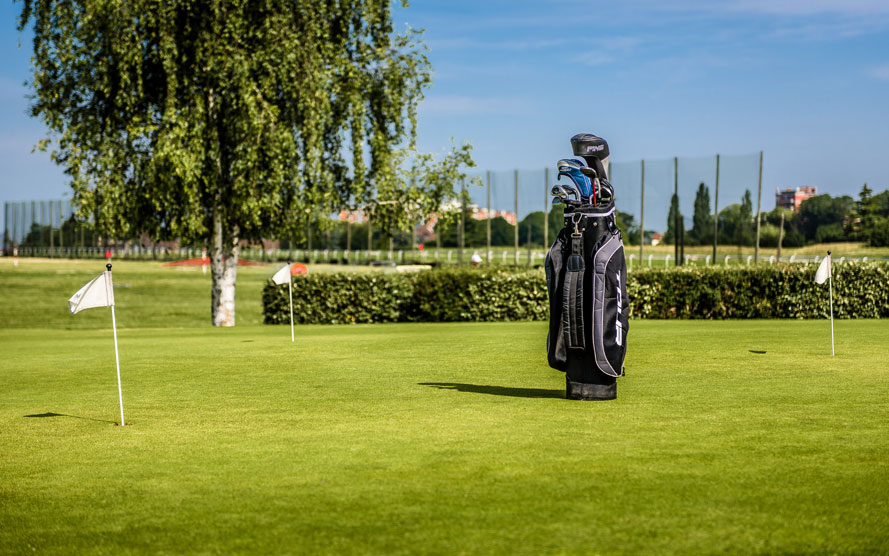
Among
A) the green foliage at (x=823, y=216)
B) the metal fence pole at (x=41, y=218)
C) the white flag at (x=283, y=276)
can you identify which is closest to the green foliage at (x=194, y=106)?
the white flag at (x=283, y=276)

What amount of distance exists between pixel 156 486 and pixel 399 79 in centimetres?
2509

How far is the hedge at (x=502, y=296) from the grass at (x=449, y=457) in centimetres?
1220

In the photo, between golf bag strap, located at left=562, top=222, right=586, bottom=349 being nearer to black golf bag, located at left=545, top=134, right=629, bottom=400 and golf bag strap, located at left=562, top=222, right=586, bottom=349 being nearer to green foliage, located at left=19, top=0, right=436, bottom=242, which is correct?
black golf bag, located at left=545, top=134, right=629, bottom=400

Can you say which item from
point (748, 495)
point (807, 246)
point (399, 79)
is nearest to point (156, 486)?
point (748, 495)

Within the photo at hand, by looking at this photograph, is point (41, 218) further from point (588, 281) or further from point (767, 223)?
point (588, 281)

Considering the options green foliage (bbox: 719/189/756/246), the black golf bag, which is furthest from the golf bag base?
green foliage (bbox: 719/189/756/246)

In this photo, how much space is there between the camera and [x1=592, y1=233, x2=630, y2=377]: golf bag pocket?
10336 mm

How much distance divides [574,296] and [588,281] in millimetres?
218

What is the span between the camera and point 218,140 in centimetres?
2983

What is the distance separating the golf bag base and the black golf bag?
4 centimetres

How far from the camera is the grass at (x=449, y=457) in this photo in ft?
19.0

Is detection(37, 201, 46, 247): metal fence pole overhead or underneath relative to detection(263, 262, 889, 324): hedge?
overhead

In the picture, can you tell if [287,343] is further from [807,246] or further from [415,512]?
[807,246]

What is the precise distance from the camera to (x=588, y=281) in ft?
34.0
